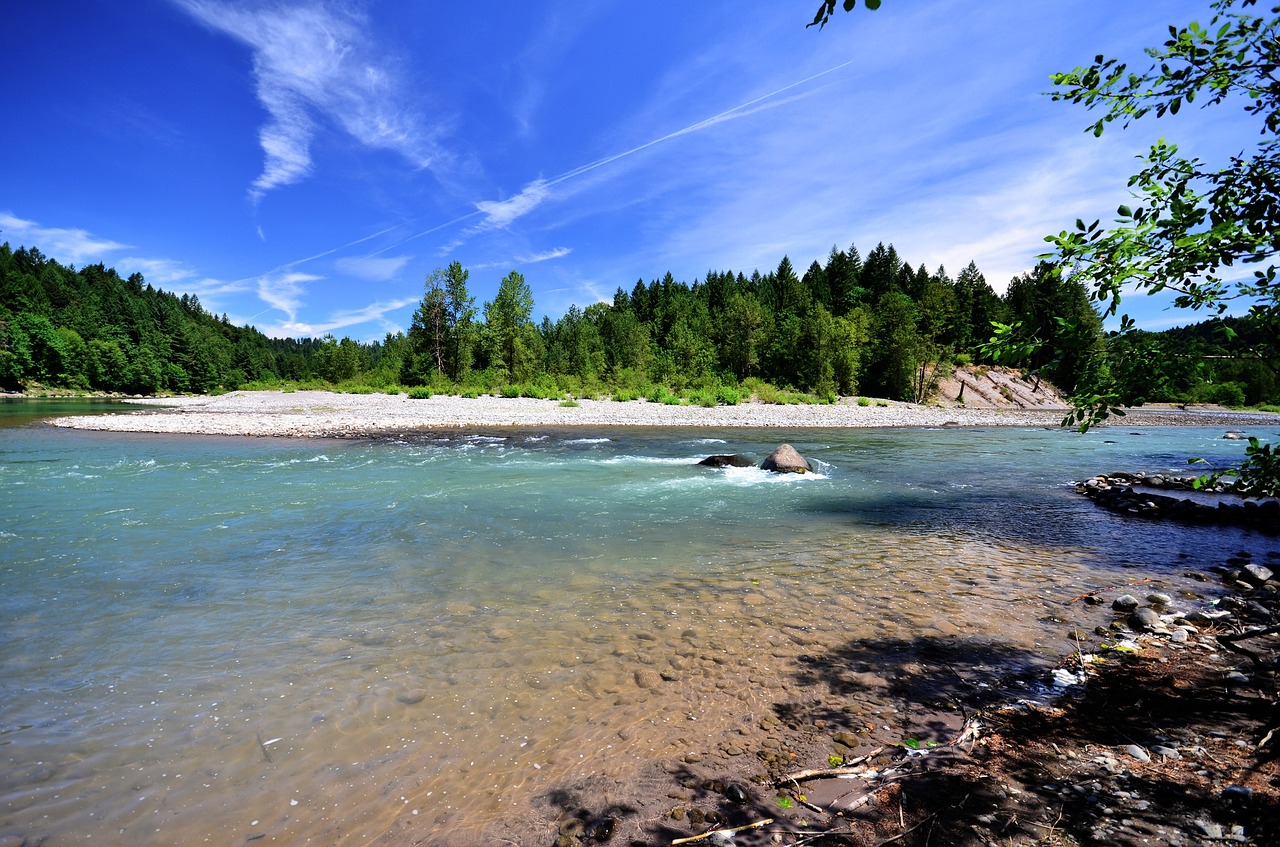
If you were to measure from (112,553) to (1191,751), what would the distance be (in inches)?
493

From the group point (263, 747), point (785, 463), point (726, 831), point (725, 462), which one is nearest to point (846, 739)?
point (726, 831)

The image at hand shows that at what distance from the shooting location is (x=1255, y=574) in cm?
721

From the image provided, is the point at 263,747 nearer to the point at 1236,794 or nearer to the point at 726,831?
the point at 726,831

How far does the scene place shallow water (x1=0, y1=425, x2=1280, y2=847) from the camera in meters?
3.51

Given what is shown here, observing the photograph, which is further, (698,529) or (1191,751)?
(698,529)

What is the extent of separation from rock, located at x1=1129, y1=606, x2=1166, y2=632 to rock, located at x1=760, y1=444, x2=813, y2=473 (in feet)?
36.6

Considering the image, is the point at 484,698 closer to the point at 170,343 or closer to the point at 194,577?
the point at 194,577

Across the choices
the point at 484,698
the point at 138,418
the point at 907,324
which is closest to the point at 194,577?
the point at 484,698

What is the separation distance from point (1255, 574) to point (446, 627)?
10.6 meters

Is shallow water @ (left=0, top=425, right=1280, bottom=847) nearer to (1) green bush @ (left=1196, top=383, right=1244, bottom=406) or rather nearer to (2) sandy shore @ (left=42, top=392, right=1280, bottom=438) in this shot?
(2) sandy shore @ (left=42, top=392, right=1280, bottom=438)

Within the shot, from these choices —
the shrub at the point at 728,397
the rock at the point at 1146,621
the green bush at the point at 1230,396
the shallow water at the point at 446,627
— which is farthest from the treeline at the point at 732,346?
the rock at the point at 1146,621

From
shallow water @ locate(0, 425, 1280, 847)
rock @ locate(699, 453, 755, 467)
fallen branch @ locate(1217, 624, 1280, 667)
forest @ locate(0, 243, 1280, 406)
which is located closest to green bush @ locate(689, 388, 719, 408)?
forest @ locate(0, 243, 1280, 406)

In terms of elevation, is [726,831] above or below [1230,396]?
below

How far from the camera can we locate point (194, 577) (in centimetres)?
727
